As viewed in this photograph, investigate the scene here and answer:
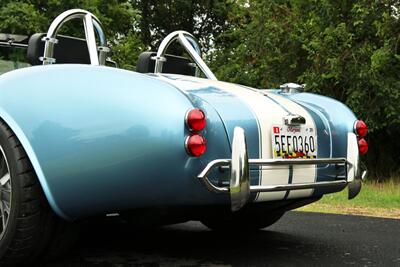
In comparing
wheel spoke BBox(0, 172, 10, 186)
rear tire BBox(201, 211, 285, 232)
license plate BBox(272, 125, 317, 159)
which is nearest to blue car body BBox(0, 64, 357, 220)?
license plate BBox(272, 125, 317, 159)

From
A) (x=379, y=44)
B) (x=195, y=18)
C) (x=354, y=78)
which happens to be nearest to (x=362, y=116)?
(x=354, y=78)

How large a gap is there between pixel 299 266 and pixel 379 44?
10.4 metres

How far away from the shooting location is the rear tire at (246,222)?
13.7 ft

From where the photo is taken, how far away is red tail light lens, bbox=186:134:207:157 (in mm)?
2734

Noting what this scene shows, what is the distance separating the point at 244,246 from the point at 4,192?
152 centimetres

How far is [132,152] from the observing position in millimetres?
2746

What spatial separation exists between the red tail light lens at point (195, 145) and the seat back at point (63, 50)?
4.59 ft

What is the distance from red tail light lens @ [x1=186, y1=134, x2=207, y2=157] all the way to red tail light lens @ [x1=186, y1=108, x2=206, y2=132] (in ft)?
0.12

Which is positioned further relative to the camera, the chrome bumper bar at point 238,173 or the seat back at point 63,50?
the seat back at point 63,50

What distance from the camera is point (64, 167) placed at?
2846 millimetres

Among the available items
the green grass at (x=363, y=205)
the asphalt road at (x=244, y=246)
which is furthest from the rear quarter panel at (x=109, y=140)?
the green grass at (x=363, y=205)

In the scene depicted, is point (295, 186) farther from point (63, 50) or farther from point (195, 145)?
point (63, 50)

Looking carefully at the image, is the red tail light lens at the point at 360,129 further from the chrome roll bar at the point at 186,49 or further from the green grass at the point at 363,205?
the green grass at the point at 363,205

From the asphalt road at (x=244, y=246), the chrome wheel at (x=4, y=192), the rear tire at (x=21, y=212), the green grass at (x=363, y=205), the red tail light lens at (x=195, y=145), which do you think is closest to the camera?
the red tail light lens at (x=195, y=145)
